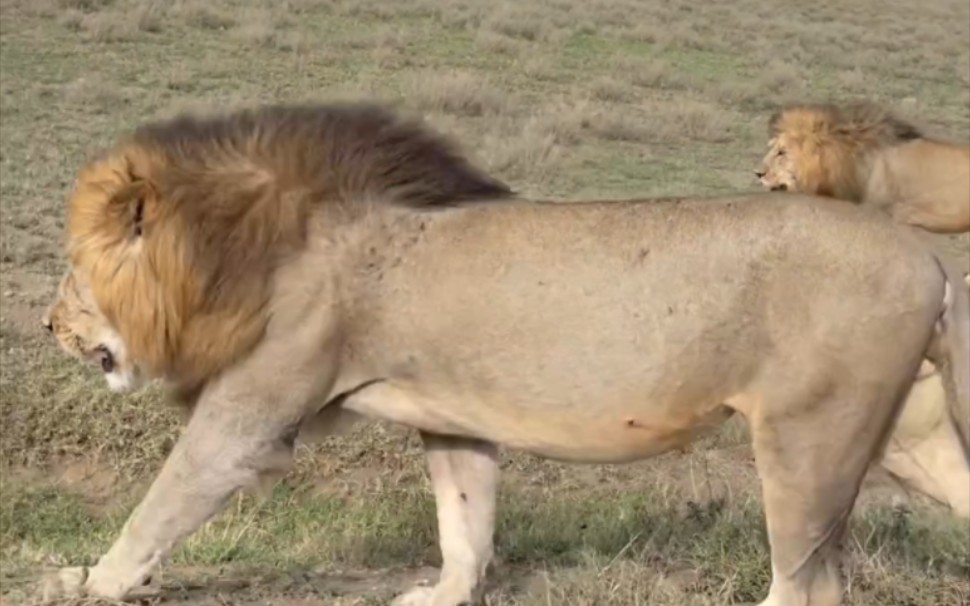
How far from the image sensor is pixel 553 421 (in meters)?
4.61

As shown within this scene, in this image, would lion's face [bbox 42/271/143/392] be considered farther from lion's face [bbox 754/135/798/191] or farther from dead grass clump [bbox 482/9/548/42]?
dead grass clump [bbox 482/9/548/42]

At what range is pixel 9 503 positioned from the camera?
7.55m

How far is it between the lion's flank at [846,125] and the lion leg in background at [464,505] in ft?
24.0

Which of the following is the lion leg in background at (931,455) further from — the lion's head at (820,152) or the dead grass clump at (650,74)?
the dead grass clump at (650,74)

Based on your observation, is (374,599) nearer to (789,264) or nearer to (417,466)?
(789,264)

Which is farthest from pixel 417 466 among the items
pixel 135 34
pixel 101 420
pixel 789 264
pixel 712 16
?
pixel 712 16

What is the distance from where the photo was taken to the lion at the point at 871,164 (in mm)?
11914

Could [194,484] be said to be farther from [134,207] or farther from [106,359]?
[134,207]

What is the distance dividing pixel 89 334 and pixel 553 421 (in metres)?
1.47

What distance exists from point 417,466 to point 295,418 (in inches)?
142

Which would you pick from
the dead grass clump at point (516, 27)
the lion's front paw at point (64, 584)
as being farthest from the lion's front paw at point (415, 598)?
the dead grass clump at point (516, 27)

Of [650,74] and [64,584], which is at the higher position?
[64,584]

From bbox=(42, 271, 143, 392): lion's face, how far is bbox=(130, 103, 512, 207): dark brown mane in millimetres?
471

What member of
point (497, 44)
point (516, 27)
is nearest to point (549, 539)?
point (497, 44)
